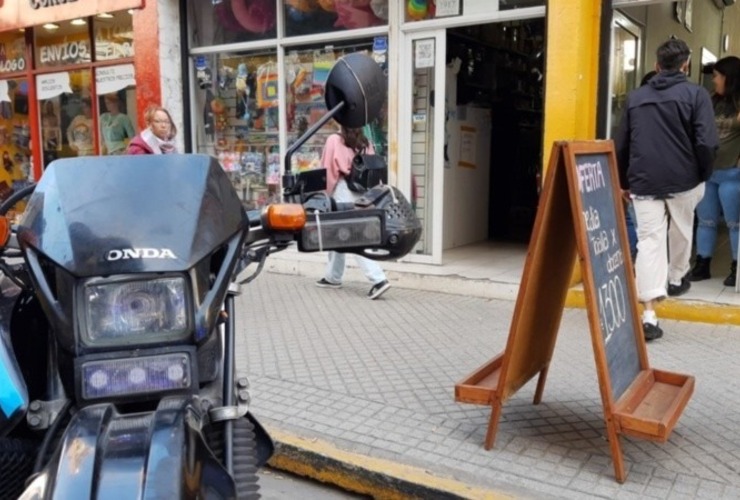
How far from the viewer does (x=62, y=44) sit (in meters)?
10.8

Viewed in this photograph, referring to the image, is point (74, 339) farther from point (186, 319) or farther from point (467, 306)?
point (467, 306)

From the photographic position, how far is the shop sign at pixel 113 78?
33.2ft

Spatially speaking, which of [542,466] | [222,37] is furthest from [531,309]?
[222,37]

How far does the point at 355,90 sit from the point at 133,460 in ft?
4.50

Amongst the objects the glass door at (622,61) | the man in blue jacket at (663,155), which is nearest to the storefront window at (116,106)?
the glass door at (622,61)

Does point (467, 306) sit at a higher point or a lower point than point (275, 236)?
lower

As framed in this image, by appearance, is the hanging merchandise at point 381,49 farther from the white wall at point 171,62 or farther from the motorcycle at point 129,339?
the motorcycle at point 129,339

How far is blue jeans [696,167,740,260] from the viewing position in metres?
6.23

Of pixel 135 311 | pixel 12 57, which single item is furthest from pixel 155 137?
→ pixel 12 57

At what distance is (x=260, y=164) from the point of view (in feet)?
29.2

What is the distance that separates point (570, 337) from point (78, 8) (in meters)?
7.79

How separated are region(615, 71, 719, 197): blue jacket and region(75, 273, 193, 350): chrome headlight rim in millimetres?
4189

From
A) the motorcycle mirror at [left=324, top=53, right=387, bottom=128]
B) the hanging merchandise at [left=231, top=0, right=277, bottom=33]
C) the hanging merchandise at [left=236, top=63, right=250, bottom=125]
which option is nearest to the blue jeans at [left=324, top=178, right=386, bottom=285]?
A: the hanging merchandise at [left=236, top=63, right=250, bottom=125]

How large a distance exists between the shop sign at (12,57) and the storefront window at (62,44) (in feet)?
1.18
